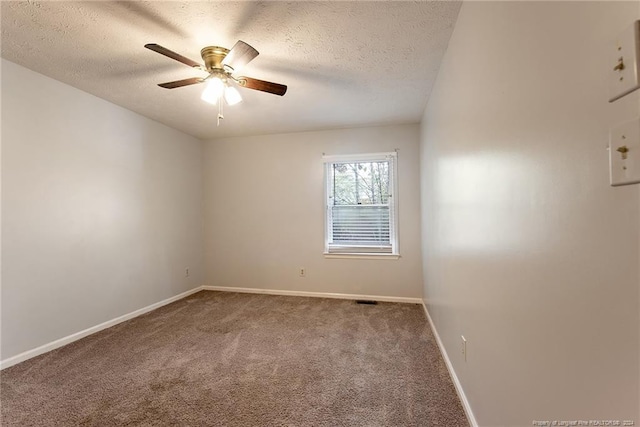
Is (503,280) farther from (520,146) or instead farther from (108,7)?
(108,7)

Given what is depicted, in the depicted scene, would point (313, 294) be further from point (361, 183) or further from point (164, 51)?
point (164, 51)

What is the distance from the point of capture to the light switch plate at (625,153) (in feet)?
1.68

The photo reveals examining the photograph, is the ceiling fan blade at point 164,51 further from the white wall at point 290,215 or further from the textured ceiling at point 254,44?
the white wall at point 290,215

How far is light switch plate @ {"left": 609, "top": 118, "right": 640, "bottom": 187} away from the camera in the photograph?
0.51 meters

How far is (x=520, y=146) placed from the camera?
3.27 feet

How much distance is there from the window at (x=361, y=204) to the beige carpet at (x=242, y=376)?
1.13 m

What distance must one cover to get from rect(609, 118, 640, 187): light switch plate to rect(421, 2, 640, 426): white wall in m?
0.03

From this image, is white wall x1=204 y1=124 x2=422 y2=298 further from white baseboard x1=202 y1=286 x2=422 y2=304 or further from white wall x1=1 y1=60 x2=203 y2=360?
white wall x1=1 y1=60 x2=203 y2=360

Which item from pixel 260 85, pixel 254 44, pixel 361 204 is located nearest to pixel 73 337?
pixel 260 85

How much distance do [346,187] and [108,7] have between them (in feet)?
10.3

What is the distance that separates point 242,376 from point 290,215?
254cm

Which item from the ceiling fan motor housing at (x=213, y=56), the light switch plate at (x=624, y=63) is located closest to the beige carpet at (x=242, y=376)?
the light switch plate at (x=624, y=63)

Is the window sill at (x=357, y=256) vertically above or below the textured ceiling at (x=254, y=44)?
below

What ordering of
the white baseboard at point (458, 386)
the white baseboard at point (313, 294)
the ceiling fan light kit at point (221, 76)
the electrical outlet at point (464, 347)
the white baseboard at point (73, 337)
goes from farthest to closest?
the white baseboard at point (313, 294) → the white baseboard at point (73, 337) → the ceiling fan light kit at point (221, 76) → the electrical outlet at point (464, 347) → the white baseboard at point (458, 386)
